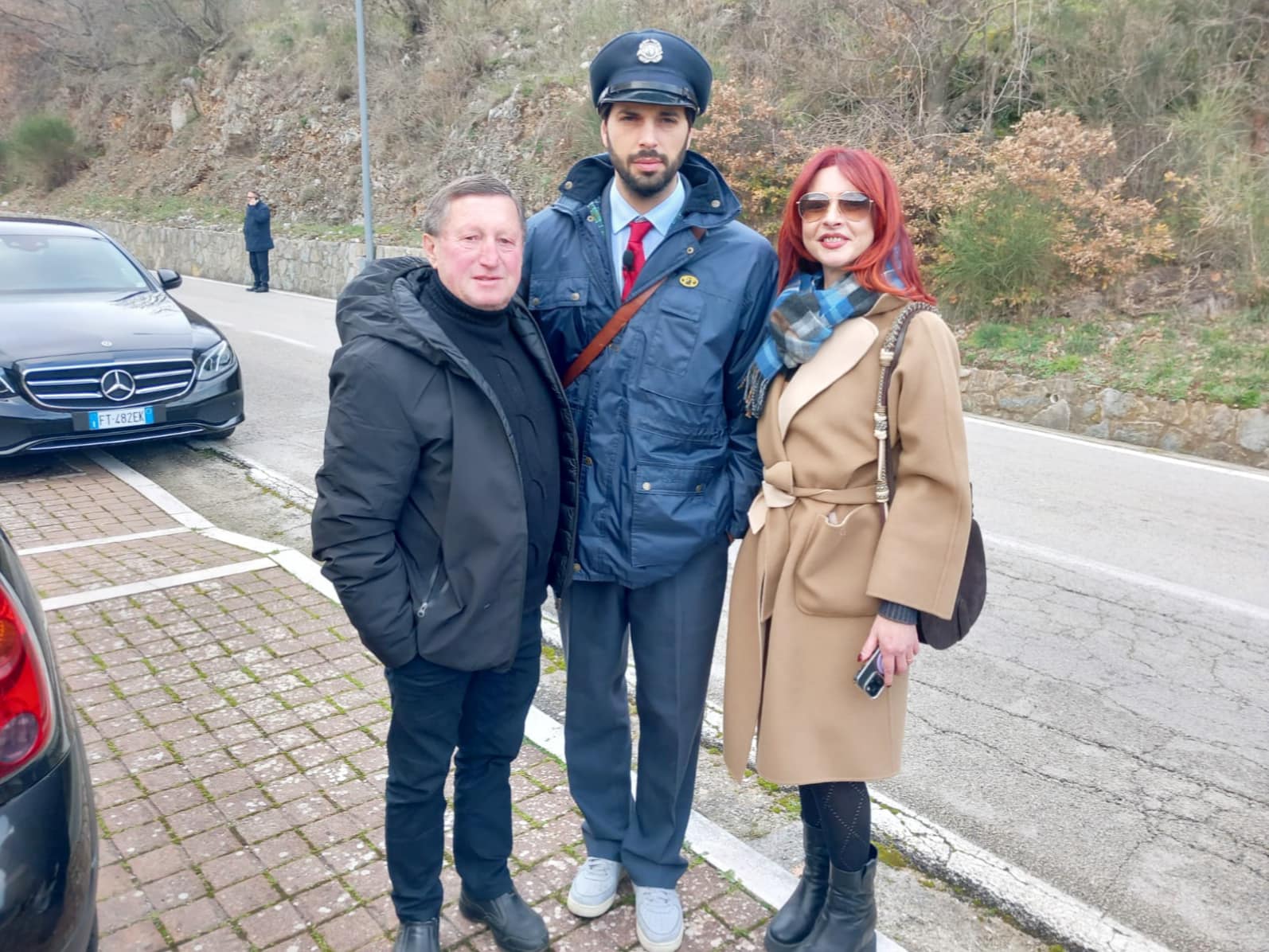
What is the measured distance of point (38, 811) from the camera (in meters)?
2.00

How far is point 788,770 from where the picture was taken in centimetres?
251

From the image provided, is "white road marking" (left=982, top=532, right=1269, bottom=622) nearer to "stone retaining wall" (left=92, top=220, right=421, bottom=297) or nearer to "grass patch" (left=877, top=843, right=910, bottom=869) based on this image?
"grass patch" (left=877, top=843, right=910, bottom=869)

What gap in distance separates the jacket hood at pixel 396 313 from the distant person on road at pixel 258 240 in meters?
19.4

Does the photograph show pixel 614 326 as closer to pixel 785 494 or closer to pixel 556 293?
pixel 556 293

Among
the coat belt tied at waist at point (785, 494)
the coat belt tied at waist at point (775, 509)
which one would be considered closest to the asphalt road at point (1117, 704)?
the coat belt tied at waist at point (775, 509)

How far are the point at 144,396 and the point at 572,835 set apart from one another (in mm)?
5210

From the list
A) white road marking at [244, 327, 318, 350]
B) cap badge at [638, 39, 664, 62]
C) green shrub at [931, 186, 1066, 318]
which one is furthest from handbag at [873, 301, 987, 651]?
white road marking at [244, 327, 318, 350]

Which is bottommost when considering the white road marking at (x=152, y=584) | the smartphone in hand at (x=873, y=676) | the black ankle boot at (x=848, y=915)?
the white road marking at (x=152, y=584)

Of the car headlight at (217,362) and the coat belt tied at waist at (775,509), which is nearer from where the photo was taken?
the coat belt tied at waist at (775,509)

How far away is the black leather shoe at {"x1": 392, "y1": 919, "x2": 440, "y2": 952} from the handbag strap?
4.94 feet

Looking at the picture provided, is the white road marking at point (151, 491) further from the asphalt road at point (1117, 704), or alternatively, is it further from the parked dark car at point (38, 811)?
the parked dark car at point (38, 811)

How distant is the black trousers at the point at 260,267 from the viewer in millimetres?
20547

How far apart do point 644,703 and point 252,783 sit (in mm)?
1399

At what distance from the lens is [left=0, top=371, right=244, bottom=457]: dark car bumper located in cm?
652
